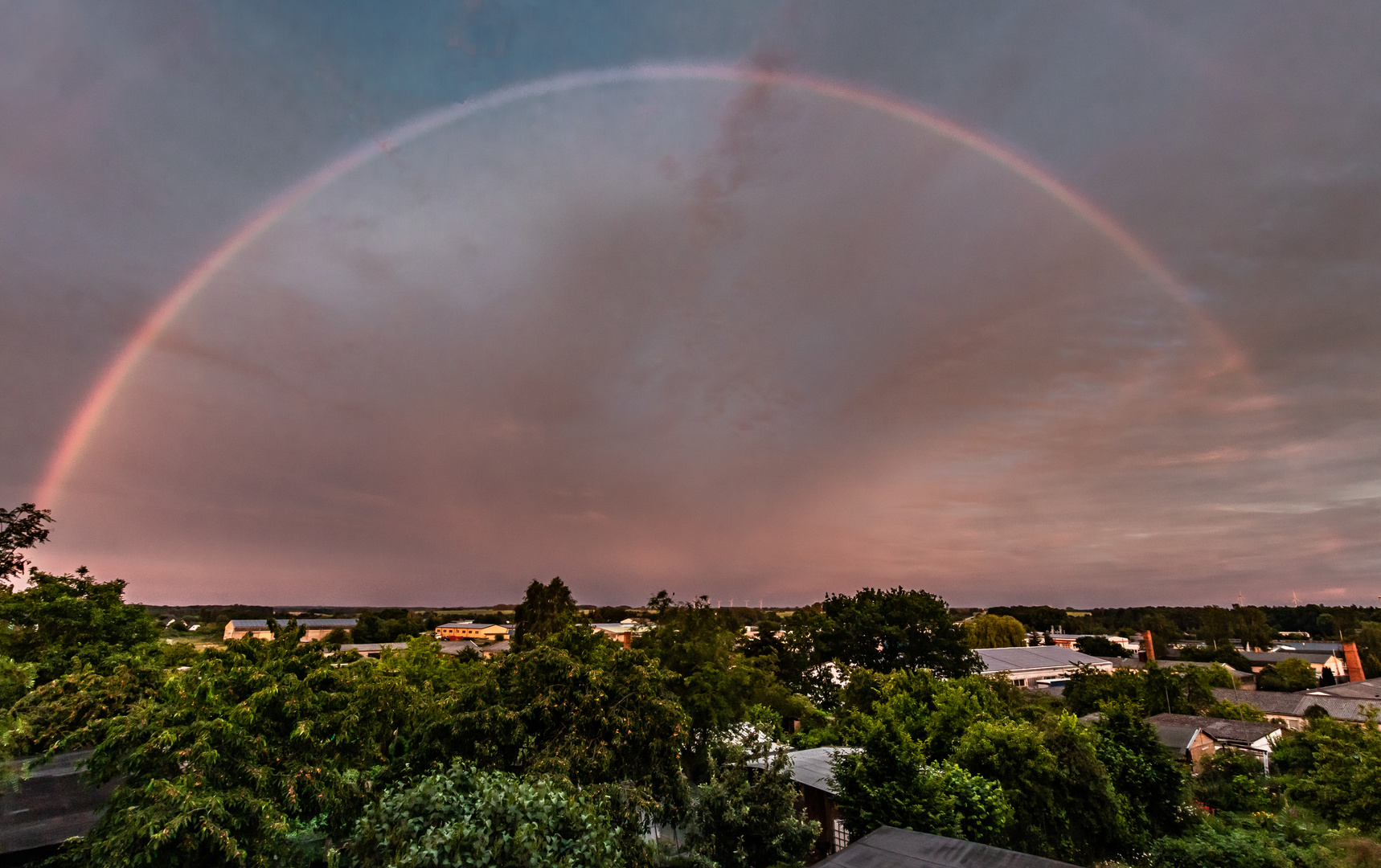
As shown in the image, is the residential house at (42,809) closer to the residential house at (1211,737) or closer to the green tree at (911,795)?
the green tree at (911,795)

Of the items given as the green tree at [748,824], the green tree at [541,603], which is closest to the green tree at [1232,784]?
the green tree at [748,824]

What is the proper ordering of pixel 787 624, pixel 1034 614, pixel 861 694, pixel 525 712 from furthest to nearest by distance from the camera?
pixel 1034 614
pixel 787 624
pixel 861 694
pixel 525 712

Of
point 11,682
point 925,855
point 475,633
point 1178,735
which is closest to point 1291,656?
point 1178,735

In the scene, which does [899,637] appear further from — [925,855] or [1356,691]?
[1356,691]

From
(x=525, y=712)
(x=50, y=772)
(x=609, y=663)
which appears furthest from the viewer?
(x=50, y=772)

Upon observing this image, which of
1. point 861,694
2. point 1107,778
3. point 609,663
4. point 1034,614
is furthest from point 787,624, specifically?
point 1034,614

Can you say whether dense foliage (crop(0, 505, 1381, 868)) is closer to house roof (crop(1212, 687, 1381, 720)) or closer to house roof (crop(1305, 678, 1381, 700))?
house roof (crop(1212, 687, 1381, 720))

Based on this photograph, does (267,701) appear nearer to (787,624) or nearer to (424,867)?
(424,867)
